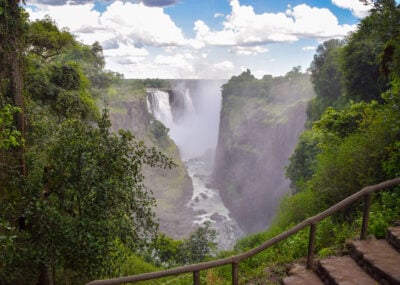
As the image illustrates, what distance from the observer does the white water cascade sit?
48.9 metres

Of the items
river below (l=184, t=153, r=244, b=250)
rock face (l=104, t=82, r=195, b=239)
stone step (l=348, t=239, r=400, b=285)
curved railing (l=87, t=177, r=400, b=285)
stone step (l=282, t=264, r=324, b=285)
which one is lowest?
river below (l=184, t=153, r=244, b=250)

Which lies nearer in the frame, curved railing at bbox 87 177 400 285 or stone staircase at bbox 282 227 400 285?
curved railing at bbox 87 177 400 285

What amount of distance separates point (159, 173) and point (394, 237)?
1852 inches

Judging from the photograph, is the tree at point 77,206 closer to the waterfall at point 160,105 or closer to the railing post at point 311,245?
the railing post at point 311,245

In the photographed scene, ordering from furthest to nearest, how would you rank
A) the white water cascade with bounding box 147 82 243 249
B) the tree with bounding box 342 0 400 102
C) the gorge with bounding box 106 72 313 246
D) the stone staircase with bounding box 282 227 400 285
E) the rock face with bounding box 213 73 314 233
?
the rock face with bounding box 213 73 314 233
the white water cascade with bounding box 147 82 243 249
the gorge with bounding box 106 72 313 246
the tree with bounding box 342 0 400 102
the stone staircase with bounding box 282 227 400 285

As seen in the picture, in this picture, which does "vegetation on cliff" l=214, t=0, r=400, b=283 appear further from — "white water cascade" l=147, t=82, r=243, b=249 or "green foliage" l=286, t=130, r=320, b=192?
"white water cascade" l=147, t=82, r=243, b=249

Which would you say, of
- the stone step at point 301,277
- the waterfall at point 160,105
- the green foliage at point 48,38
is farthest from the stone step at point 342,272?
the waterfall at point 160,105

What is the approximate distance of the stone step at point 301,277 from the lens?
16.4ft

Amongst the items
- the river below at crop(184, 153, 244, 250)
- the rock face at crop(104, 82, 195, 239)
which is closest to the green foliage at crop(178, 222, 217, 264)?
the river below at crop(184, 153, 244, 250)

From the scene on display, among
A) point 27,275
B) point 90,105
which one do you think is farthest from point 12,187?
point 90,105

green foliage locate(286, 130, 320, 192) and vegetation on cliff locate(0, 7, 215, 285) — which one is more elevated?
vegetation on cliff locate(0, 7, 215, 285)

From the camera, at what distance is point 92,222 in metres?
6.61

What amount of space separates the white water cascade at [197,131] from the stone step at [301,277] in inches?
1533

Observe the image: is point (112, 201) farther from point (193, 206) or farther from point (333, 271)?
point (193, 206)
